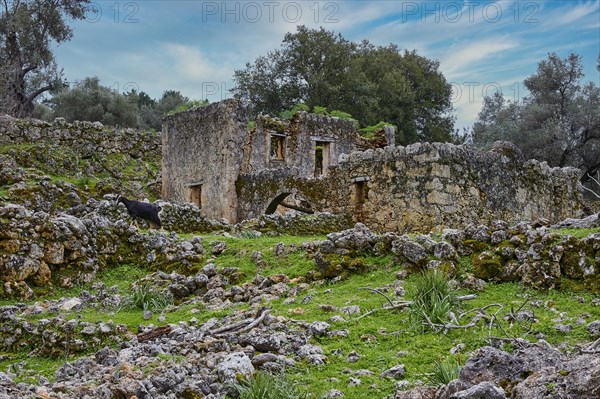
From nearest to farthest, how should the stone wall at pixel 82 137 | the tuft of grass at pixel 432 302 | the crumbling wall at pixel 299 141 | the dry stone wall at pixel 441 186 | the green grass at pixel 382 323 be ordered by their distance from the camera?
the green grass at pixel 382 323
the tuft of grass at pixel 432 302
the dry stone wall at pixel 441 186
the stone wall at pixel 82 137
the crumbling wall at pixel 299 141

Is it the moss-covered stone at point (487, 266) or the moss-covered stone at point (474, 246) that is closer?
the moss-covered stone at point (487, 266)

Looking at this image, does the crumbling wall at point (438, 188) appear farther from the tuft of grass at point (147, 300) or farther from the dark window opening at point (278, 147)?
the dark window opening at point (278, 147)

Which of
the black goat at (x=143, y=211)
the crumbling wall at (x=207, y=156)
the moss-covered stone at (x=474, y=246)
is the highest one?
the crumbling wall at (x=207, y=156)

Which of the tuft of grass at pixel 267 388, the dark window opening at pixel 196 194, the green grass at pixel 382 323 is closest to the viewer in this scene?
the tuft of grass at pixel 267 388

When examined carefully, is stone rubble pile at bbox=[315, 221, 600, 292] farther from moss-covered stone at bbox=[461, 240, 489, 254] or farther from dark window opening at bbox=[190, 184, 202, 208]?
dark window opening at bbox=[190, 184, 202, 208]

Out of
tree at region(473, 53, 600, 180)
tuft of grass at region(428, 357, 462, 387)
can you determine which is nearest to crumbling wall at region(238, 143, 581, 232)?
tuft of grass at region(428, 357, 462, 387)

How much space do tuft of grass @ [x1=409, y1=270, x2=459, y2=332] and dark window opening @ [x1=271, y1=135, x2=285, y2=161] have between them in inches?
792

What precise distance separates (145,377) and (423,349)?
2394mm

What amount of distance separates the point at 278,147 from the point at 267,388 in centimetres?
2281

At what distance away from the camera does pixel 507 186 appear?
15.5m

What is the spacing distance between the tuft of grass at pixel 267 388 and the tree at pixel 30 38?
31.1m

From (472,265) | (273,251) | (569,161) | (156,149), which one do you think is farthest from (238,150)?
(569,161)

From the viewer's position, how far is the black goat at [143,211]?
14.5 meters

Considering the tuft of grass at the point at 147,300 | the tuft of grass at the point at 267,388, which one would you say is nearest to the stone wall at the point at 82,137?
the tuft of grass at the point at 147,300
